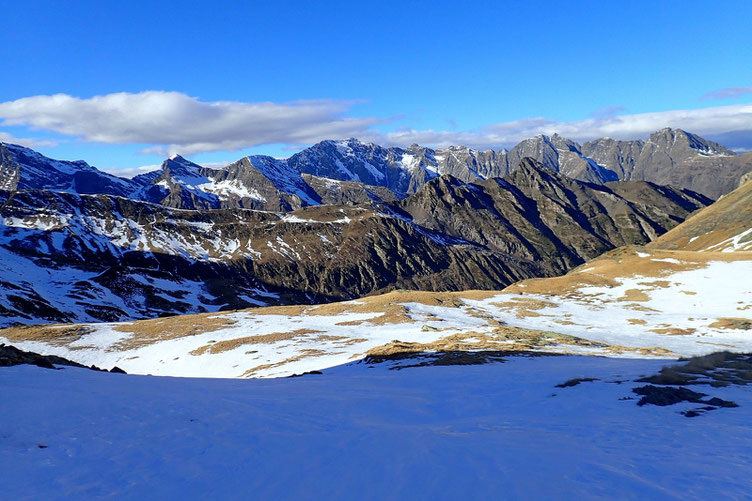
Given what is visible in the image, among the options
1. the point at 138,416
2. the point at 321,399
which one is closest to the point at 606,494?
the point at 321,399

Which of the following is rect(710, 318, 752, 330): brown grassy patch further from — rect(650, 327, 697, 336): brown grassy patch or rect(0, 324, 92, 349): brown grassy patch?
rect(0, 324, 92, 349): brown grassy patch

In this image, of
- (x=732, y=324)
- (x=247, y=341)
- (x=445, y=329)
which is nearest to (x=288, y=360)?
(x=247, y=341)

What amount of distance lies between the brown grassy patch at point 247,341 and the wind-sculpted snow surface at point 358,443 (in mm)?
24748

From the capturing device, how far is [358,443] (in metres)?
12.7

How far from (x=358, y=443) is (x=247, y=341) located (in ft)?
119

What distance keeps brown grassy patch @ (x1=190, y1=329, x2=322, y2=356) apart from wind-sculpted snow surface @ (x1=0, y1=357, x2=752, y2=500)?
81.2 feet

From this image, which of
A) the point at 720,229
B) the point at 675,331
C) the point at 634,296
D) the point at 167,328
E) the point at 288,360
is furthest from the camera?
the point at 720,229

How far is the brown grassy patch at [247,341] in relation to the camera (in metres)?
44.1

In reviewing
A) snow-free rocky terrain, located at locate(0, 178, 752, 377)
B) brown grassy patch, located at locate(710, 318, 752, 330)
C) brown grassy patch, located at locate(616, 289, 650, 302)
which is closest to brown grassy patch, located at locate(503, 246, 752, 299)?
snow-free rocky terrain, located at locate(0, 178, 752, 377)

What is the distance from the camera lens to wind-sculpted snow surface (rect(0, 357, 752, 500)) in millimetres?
9602

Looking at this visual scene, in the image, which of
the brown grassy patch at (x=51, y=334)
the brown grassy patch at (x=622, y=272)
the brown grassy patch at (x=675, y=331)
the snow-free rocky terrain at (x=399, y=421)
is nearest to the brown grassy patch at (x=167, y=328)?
the brown grassy patch at (x=51, y=334)

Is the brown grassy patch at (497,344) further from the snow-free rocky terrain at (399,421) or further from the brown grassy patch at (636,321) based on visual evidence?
the brown grassy patch at (636,321)

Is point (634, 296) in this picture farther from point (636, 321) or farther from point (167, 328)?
point (167, 328)

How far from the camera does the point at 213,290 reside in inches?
7126
